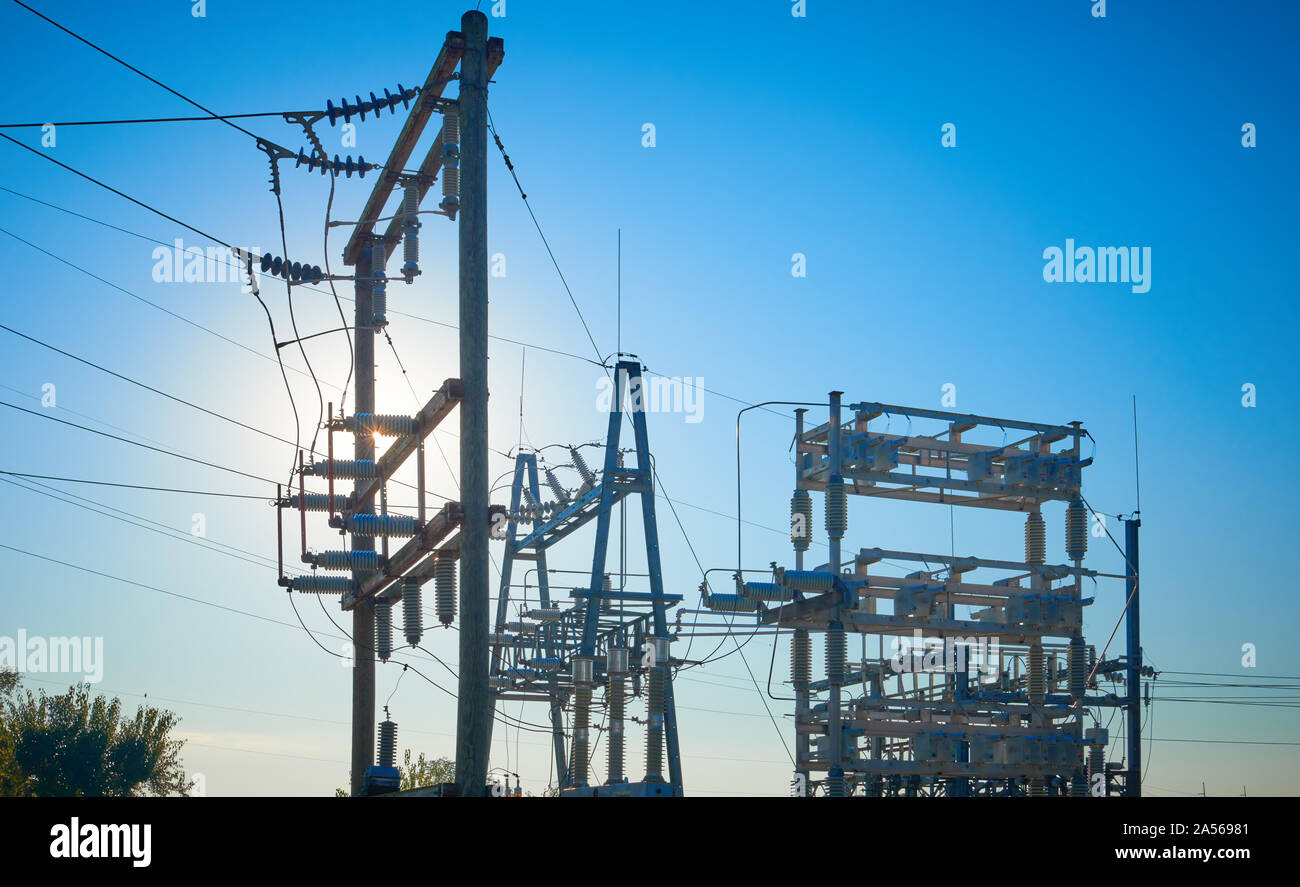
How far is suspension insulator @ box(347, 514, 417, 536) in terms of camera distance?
1639cm

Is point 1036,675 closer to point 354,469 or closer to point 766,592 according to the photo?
point 766,592

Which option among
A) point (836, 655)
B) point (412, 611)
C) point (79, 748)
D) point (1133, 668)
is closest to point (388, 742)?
point (412, 611)

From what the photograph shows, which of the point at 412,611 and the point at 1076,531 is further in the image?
the point at 1076,531

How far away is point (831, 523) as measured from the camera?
20125 millimetres

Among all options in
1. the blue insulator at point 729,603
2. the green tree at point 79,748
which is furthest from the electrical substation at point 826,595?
the green tree at point 79,748

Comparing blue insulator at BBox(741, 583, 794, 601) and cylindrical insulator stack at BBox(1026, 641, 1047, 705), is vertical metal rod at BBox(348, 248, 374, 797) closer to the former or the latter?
blue insulator at BBox(741, 583, 794, 601)

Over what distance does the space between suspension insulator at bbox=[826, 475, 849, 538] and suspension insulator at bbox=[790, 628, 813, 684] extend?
1585 mm

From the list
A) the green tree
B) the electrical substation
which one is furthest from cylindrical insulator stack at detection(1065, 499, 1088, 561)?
the green tree

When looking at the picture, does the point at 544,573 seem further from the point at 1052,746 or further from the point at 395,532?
the point at 395,532

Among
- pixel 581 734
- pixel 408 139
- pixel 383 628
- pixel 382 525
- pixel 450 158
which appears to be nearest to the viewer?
pixel 450 158

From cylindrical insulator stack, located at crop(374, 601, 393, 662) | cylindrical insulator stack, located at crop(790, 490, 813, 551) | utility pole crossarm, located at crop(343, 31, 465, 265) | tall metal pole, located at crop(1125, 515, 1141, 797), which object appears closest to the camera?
utility pole crossarm, located at crop(343, 31, 465, 265)

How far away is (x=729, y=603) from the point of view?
Result: 20703 millimetres

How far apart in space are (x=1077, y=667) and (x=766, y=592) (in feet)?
18.6
